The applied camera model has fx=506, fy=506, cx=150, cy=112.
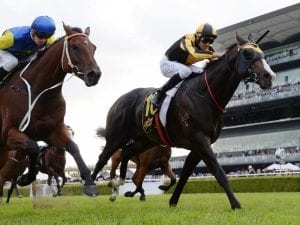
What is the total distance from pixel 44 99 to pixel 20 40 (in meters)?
1.01

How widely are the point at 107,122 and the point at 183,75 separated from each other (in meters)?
2.43

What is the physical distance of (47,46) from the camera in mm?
6754

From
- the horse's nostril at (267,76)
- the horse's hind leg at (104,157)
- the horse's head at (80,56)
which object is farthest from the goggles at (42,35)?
the horse's hind leg at (104,157)

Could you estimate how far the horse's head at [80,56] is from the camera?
5605 millimetres

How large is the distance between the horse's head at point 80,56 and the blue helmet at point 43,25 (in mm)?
418

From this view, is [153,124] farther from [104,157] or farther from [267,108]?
[267,108]

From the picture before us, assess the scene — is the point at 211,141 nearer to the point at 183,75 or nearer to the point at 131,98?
the point at 183,75

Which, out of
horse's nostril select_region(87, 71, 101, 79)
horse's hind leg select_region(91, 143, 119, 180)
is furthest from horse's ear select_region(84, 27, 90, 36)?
horse's hind leg select_region(91, 143, 119, 180)

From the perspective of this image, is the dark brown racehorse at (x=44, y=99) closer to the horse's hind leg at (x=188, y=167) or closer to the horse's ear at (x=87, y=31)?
the horse's ear at (x=87, y=31)

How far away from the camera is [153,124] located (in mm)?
7992

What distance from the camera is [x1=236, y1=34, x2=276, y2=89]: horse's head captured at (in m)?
6.60

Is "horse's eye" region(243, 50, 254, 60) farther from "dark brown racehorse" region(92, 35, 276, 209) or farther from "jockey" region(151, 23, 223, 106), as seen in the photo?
"jockey" region(151, 23, 223, 106)

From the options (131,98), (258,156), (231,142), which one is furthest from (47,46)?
(231,142)

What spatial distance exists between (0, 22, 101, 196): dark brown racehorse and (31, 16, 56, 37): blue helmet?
235 millimetres
